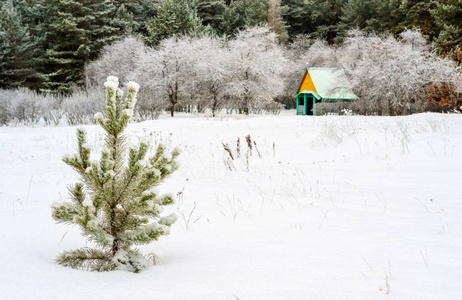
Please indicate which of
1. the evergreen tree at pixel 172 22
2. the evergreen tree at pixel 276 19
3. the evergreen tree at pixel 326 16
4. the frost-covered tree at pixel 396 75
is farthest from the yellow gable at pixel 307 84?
the evergreen tree at pixel 326 16

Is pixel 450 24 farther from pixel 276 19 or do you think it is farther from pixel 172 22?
pixel 172 22

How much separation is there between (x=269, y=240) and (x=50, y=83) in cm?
4017

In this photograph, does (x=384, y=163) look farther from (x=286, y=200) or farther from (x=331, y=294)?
(x=331, y=294)

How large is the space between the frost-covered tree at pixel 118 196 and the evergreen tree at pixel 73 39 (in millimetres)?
37995

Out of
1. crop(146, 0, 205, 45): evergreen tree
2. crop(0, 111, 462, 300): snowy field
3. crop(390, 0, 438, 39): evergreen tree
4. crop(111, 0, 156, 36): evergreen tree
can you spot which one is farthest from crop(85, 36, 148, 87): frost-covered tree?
crop(0, 111, 462, 300): snowy field

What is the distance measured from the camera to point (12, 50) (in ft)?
114

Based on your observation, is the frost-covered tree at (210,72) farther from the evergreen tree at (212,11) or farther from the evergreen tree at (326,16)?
the evergreen tree at (326,16)

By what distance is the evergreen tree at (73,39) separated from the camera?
36.2m

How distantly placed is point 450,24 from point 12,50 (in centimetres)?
4360

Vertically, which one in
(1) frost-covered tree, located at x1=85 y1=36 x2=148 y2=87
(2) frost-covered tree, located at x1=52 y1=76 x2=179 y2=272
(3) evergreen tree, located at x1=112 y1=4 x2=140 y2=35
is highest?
(3) evergreen tree, located at x1=112 y1=4 x2=140 y2=35

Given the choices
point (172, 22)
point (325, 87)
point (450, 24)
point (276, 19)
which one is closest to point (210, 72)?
point (325, 87)

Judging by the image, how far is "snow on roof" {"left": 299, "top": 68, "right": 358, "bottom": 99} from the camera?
28906mm

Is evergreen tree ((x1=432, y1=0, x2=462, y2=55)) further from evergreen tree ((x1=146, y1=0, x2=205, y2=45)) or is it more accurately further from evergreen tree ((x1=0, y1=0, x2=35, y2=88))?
evergreen tree ((x1=0, y1=0, x2=35, y2=88))

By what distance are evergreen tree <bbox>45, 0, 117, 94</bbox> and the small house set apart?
2370cm
